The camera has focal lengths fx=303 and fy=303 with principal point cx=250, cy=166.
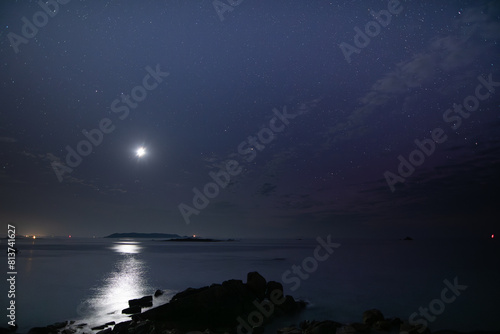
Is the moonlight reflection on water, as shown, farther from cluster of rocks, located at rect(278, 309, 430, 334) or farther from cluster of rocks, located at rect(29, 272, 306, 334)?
cluster of rocks, located at rect(278, 309, 430, 334)

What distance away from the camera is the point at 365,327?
18.5 metres

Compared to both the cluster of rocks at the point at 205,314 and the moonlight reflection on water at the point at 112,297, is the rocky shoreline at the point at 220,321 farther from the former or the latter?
the moonlight reflection on water at the point at 112,297

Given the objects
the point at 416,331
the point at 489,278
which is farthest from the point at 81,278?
the point at 489,278

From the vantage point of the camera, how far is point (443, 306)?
27094 mm

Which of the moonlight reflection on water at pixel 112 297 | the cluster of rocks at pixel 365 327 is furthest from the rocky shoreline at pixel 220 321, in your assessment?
the moonlight reflection on water at pixel 112 297

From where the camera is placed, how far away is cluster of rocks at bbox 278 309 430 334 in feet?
55.5

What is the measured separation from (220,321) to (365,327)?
8840 millimetres

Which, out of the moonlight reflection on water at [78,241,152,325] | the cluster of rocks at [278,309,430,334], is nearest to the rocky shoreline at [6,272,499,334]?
the cluster of rocks at [278,309,430,334]

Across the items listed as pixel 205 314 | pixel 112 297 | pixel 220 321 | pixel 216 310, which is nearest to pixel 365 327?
pixel 220 321

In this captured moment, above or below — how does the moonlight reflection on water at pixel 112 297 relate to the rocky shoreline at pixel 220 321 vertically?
above

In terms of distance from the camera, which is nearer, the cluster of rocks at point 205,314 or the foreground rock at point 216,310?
the cluster of rocks at point 205,314

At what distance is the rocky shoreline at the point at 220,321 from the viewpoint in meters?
16.8

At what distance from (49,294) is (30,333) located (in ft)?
54.0

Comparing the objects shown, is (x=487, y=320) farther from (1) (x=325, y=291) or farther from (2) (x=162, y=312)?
(2) (x=162, y=312)
